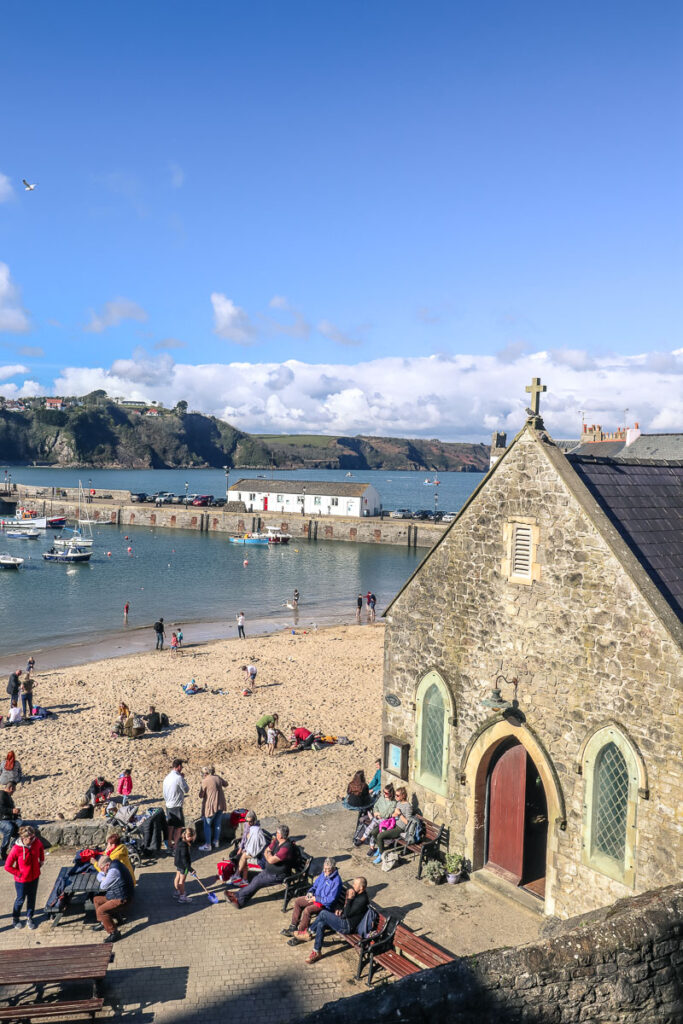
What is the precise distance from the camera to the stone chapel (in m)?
8.31

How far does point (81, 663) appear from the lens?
97.4 feet

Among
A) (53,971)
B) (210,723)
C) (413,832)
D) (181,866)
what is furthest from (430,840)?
(210,723)

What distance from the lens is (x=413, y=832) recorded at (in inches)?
432

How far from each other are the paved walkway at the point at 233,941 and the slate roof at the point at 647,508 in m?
4.96

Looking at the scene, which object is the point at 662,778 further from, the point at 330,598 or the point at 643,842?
the point at 330,598

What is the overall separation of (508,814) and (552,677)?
249 cm

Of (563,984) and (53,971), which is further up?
(563,984)

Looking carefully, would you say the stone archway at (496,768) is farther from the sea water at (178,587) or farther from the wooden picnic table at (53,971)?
the sea water at (178,587)

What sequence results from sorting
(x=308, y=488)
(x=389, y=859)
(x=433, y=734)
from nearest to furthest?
(x=389, y=859) → (x=433, y=734) → (x=308, y=488)

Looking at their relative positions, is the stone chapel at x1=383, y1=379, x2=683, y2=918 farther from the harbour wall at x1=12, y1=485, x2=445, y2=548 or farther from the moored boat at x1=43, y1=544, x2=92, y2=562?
the harbour wall at x1=12, y1=485, x2=445, y2=548

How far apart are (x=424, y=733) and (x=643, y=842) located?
3.90 metres

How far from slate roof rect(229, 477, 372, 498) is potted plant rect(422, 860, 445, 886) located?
70447mm

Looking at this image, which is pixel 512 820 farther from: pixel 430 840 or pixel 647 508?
pixel 647 508

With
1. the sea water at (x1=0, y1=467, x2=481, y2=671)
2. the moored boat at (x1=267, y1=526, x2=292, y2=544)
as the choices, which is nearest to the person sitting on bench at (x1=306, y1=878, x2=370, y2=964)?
the sea water at (x1=0, y1=467, x2=481, y2=671)
